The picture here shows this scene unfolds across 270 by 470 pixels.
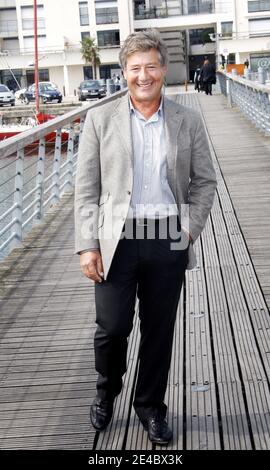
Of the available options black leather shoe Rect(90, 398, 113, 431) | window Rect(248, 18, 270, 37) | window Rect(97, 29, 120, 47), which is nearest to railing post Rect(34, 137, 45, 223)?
black leather shoe Rect(90, 398, 113, 431)

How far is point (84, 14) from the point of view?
212ft

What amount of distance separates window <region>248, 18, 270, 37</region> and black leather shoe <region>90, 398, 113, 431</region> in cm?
6309

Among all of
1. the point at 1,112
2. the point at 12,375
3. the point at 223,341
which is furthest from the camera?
the point at 1,112

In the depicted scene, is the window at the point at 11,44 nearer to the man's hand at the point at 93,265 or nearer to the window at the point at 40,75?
the window at the point at 40,75

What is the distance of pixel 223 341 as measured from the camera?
4.36 metres

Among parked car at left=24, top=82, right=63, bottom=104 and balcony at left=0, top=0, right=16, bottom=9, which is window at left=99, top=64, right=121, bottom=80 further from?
parked car at left=24, top=82, right=63, bottom=104

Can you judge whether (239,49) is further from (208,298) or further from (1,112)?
(208,298)

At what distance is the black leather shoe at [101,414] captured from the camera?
337cm

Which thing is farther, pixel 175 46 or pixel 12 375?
pixel 175 46

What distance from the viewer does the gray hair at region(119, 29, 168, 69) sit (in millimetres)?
2938

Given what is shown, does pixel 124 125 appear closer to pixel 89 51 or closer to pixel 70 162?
pixel 70 162

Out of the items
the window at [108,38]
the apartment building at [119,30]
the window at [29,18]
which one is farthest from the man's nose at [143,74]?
the window at [29,18]

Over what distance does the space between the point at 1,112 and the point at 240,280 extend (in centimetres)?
4190
